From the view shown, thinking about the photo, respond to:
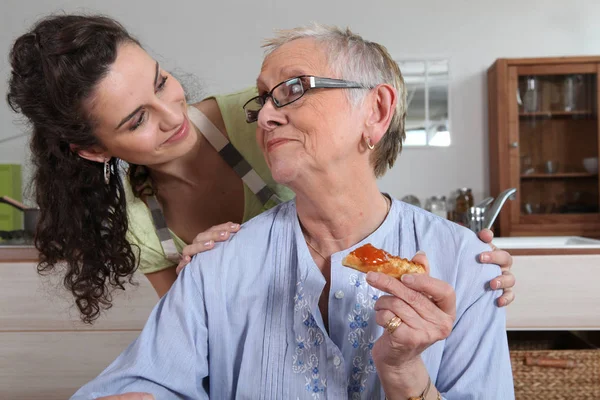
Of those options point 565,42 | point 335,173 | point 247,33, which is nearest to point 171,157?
point 335,173

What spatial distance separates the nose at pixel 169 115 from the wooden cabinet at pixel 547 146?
246 centimetres

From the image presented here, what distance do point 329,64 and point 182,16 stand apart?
2.83m

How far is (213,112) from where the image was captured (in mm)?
1834

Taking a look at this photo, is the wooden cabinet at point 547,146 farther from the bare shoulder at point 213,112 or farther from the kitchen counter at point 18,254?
the kitchen counter at point 18,254

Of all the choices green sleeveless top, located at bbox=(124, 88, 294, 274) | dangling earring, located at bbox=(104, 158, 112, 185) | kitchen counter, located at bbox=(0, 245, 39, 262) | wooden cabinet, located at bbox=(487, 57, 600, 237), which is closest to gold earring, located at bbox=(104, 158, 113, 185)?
dangling earring, located at bbox=(104, 158, 112, 185)

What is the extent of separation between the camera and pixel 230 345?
1299 millimetres

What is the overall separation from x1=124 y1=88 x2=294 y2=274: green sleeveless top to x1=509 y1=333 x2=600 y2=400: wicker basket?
1.28 metres

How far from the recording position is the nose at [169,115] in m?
1.45

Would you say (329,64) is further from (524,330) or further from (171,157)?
(524,330)

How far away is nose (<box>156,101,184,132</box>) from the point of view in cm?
145

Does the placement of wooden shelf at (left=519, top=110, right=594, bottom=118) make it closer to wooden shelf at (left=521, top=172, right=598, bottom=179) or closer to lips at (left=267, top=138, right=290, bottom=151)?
wooden shelf at (left=521, top=172, right=598, bottom=179)

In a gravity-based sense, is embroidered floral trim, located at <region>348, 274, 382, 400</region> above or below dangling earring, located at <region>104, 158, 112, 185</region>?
below

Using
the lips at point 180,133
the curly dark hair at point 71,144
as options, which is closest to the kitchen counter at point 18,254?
the curly dark hair at point 71,144

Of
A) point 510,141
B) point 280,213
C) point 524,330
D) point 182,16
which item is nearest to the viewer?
point 280,213
